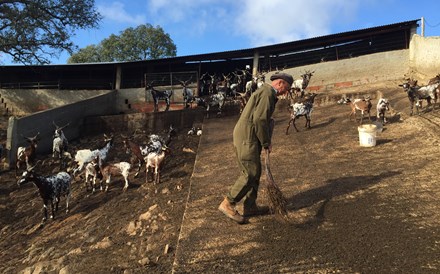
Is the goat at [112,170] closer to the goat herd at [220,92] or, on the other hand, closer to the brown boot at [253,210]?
the brown boot at [253,210]

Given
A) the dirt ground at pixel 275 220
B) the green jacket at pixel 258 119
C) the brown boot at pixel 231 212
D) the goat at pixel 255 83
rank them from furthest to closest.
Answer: the goat at pixel 255 83 → the brown boot at pixel 231 212 → the green jacket at pixel 258 119 → the dirt ground at pixel 275 220

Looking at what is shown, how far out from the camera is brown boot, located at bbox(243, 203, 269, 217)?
5371 millimetres

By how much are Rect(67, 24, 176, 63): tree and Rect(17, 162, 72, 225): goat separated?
3232 centimetres

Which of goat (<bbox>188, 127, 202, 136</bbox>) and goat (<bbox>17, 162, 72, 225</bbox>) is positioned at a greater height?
goat (<bbox>188, 127, 202, 136</bbox>)

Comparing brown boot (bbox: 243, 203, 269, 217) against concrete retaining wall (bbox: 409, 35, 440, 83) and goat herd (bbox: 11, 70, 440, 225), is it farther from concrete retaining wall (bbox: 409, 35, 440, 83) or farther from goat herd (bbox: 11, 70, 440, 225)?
concrete retaining wall (bbox: 409, 35, 440, 83)

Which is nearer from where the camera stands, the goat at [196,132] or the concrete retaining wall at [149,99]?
the goat at [196,132]

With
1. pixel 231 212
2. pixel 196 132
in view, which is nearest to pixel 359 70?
pixel 196 132

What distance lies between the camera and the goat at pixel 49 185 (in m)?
8.17

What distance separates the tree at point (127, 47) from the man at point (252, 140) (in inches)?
1421

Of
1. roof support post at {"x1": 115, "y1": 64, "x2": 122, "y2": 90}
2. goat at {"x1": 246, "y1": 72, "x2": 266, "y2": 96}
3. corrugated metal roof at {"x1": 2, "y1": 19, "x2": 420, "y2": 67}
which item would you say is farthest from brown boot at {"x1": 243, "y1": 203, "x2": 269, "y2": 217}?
roof support post at {"x1": 115, "y1": 64, "x2": 122, "y2": 90}

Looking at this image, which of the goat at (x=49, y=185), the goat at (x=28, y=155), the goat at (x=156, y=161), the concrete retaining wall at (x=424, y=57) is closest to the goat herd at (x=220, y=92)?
the concrete retaining wall at (x=424, y=57)

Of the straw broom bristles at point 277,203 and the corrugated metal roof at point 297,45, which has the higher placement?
the corrugated metal roof at point 297,45

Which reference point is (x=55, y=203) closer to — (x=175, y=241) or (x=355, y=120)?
(x=175, y=241)

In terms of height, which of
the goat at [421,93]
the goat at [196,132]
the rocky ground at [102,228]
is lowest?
the rocky ground at [102,228]
